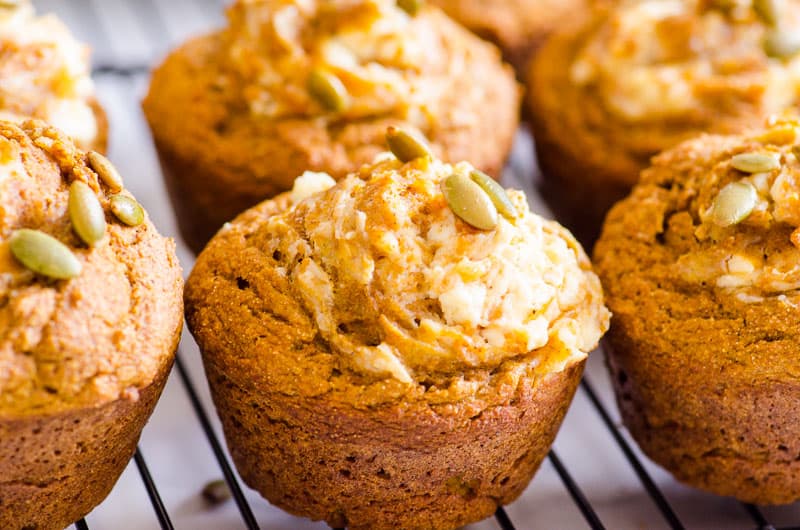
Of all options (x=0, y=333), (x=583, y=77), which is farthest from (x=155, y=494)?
(x=583, y=77)

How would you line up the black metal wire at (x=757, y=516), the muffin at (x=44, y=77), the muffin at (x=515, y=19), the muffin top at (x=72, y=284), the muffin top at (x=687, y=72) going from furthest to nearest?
the muffin at (x=515, y=19), the muffin top at (x=687, y=72), the muffin at (x=44, y=77), the black metal wire at (x=757, y=516), the muffin top at (x=72, y=284)

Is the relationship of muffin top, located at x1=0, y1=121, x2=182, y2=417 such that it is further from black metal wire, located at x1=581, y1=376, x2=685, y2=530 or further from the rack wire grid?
black metal wire, located at x1=581, y1=376, x2=685, y2=530

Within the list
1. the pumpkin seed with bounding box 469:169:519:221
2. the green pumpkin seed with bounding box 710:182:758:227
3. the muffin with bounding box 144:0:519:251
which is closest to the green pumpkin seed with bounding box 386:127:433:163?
the pumpkin seed with bounding box 469:169:519:221

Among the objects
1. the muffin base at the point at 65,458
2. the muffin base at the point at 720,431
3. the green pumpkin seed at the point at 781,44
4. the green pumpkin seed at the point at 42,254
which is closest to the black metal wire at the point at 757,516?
the muffin base at the point at 720,431

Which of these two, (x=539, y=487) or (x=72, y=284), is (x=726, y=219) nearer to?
(x=539, y=487)

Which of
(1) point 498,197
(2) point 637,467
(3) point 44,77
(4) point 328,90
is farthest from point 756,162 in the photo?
(3) point 44,77

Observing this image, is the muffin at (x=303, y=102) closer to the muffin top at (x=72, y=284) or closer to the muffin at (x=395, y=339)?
the muffin at (x=395, y=339)
